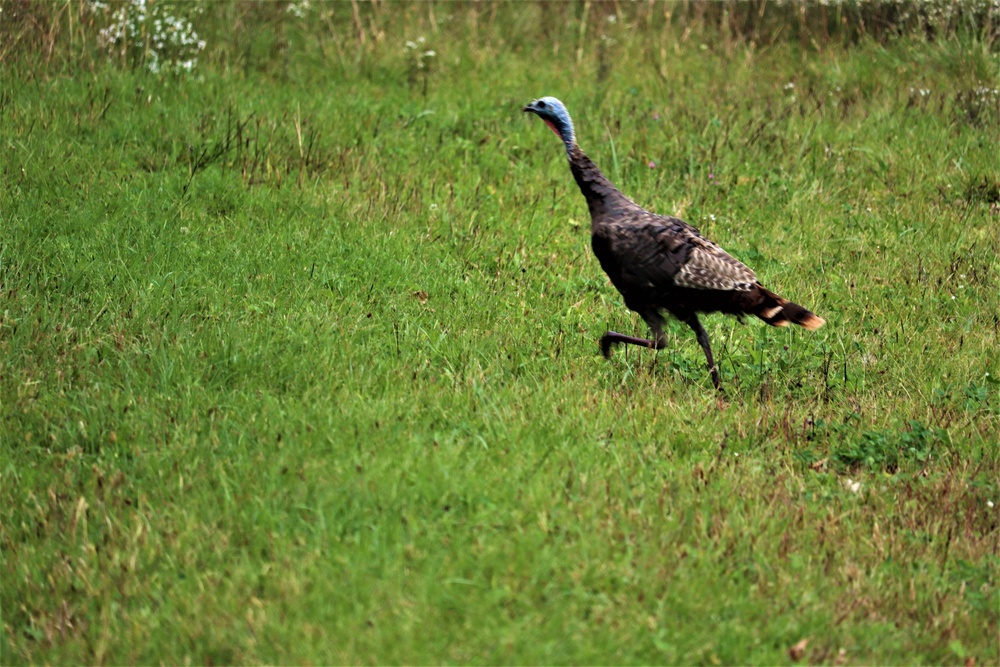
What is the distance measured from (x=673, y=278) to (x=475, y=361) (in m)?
1.18

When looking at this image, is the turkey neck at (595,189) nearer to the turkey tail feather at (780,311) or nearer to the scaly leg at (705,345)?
the scaly leg at (705,345)

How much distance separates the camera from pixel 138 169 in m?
7.48

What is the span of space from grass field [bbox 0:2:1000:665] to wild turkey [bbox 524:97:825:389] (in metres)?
0.31

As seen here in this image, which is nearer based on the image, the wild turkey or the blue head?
the wild turkey

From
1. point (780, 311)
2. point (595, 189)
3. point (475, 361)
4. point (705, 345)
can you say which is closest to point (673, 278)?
point (705, 345)

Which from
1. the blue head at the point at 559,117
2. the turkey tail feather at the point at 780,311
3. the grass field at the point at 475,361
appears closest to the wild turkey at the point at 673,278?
the turkey tail feather at the point at 780,311

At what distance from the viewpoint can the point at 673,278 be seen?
5684 mm

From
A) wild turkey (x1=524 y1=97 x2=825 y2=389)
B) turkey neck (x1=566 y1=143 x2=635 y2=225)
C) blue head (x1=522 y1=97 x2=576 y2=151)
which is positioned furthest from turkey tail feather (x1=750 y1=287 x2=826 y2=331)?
blue head (x1=522 y1=97 x2=576 y2=151)

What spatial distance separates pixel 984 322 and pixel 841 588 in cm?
320

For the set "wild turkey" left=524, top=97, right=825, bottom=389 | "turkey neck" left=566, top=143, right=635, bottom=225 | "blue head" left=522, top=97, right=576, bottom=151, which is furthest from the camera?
"blue head" left=522, top=97, right=576, bottom=151

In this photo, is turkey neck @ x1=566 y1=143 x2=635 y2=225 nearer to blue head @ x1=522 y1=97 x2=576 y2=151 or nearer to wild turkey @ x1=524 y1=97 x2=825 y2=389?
wild turkey @ x1=524 y1=97 x2=825 y2=389

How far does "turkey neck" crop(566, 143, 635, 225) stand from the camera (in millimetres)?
6016

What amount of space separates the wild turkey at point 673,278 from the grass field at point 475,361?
31cm

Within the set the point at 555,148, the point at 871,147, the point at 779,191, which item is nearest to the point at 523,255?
the point at 555,148
